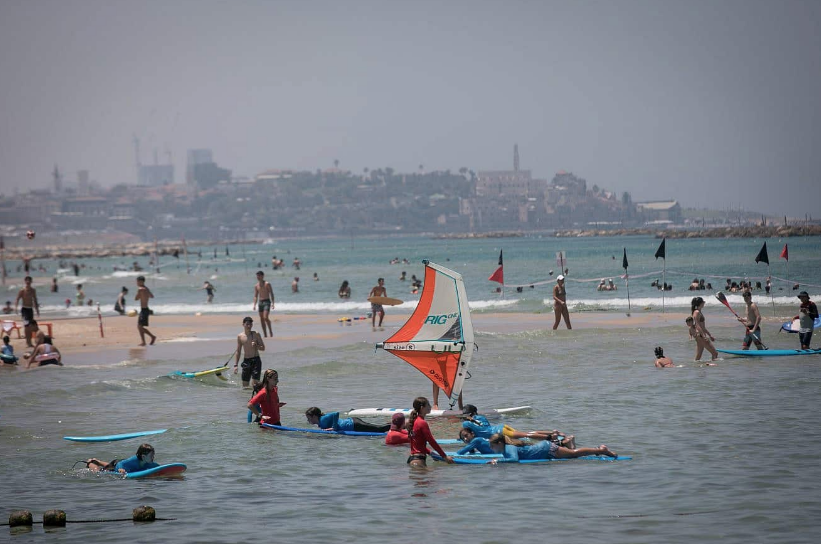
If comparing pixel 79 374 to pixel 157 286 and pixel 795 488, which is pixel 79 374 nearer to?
pixel 795 488

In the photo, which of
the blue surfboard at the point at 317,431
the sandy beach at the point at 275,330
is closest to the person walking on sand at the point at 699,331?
the sandy beach at the point at 275,330

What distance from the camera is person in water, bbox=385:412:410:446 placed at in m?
13.5

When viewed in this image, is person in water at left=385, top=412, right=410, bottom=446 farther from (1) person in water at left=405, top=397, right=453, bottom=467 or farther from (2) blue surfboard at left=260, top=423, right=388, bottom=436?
(1) person in water at left=405, top=397, right=453, bottom=467

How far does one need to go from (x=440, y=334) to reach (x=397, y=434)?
6.23 feet

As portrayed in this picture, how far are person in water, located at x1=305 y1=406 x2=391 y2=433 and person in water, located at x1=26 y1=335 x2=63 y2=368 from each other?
1051 centimetres

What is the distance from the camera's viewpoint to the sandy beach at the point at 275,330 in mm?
25734

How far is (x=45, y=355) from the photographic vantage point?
2209 centimetres

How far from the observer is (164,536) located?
9625 mm

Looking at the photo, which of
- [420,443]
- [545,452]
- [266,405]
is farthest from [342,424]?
[545,452]

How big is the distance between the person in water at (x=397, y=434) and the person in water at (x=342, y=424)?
53 cm

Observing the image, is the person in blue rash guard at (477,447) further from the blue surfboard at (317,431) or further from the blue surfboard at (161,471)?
the blue surfboard at (161,471)

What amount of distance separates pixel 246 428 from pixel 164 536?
17.4 ft

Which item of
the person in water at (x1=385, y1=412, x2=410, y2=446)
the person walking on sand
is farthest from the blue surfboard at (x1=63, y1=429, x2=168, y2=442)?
the person walking on sand

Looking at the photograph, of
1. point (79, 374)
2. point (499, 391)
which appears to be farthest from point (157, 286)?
point (499, 391)
